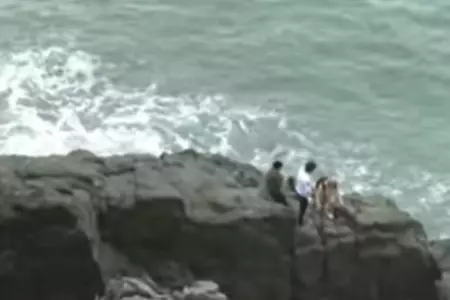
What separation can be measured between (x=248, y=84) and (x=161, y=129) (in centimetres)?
449

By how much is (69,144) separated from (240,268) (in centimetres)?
1204

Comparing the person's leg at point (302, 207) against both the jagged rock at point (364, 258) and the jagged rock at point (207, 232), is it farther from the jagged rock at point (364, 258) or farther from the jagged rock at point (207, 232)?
the jagged rock at point (207, 232)

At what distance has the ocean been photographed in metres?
34.6

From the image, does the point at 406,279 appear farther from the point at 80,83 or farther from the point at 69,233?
the point at 80,83

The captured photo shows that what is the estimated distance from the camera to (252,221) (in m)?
23.5

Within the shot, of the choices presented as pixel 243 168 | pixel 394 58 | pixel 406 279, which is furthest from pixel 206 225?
pixel 394 58

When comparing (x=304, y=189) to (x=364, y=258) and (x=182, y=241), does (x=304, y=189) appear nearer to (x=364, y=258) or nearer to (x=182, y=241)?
(x=364, y=258)

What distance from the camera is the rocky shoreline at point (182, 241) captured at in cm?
2295

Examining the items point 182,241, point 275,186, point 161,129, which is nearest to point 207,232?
point 182,241

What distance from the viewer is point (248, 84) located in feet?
126

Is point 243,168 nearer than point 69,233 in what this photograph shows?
No

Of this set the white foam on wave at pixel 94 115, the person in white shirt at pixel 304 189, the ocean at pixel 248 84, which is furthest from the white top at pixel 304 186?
the white foam on wave at pixel 94 115

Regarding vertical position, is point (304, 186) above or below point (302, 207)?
above

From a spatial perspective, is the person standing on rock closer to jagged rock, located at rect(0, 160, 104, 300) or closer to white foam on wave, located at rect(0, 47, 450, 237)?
jagged rock, located at rect(0, 160, 104, 300)
